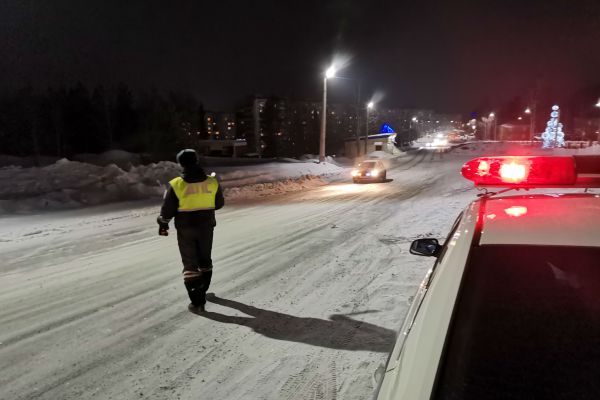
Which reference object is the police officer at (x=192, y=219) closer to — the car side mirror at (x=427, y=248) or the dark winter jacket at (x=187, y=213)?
the dark winter jacket at (x=187, y=213)

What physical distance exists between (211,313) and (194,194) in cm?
147

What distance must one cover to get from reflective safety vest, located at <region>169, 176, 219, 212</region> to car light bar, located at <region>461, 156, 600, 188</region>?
137 inches

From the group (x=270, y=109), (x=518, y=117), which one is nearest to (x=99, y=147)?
(x=270, y=109)

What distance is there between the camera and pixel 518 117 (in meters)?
114

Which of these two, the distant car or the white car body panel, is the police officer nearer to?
the white car body panel

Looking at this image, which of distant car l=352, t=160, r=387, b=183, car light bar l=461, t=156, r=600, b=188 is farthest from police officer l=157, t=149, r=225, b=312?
distant car l=352, t=160, r=387, b=183

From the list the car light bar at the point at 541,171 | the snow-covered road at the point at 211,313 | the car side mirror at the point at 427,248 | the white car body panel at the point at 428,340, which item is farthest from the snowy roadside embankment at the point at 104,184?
the white car body panel at the point at 428,340

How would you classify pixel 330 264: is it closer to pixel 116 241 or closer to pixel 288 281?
pixel 288 281

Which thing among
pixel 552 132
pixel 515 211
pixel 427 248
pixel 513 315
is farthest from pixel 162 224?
pixel 552 132

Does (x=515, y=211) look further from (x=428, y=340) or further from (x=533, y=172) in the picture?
(x=428, y=340)

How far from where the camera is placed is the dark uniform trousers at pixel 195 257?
5.60 metres

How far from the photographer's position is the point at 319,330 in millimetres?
4977

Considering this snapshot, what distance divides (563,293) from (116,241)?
32.4 ft

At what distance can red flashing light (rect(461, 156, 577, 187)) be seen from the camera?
2.87 meters
